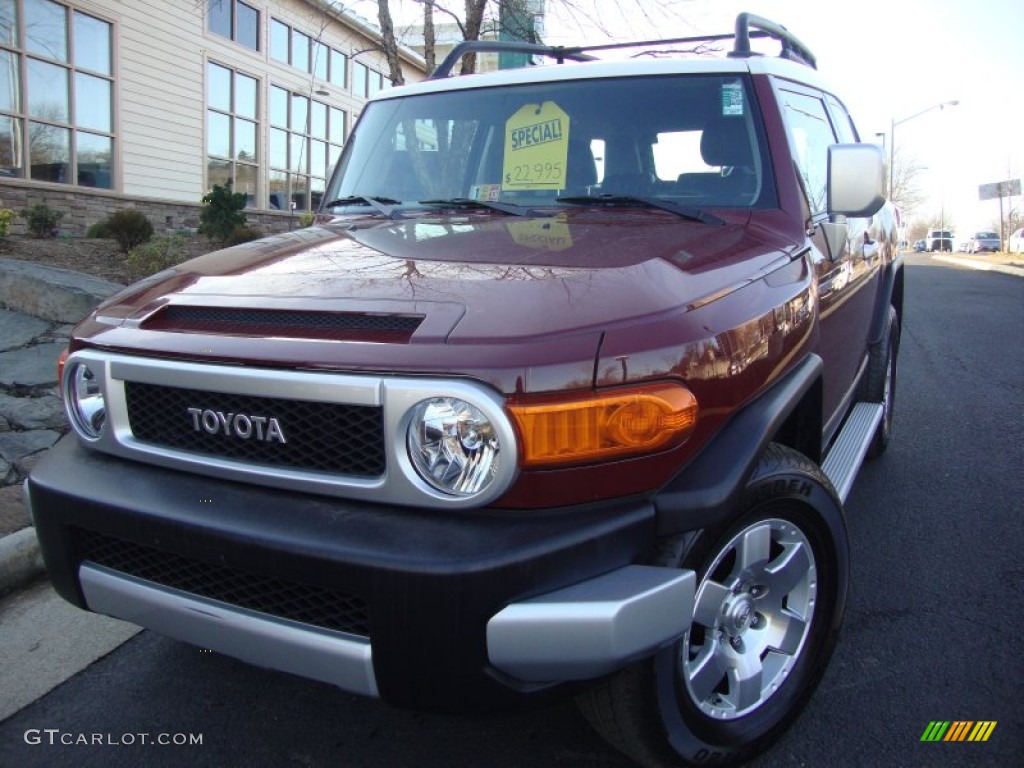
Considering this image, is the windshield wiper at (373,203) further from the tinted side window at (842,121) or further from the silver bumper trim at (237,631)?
the tinted side window at (842,121)

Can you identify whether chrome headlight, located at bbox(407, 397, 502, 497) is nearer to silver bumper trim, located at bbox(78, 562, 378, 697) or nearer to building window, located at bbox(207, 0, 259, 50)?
silver bumper trim, located at bbox(78, 562, 378, 697)

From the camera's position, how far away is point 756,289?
2113 mm

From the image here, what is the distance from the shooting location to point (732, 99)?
9.37 ft

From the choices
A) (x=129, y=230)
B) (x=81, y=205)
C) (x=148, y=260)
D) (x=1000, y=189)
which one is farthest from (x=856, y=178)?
(x=1000, y=189)

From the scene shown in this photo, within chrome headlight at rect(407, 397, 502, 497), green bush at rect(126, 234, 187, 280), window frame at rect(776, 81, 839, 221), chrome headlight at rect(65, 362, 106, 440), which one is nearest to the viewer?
chrome headlight at rect(407, 397, 502, 497)

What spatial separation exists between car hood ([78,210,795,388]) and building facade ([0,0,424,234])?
35.6 feet

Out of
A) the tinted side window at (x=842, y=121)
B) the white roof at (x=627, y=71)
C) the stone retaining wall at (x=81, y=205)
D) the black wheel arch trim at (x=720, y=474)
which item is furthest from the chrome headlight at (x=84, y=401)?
the stone retaining wall at (x=81, y=205)

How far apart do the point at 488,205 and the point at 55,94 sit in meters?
12.1

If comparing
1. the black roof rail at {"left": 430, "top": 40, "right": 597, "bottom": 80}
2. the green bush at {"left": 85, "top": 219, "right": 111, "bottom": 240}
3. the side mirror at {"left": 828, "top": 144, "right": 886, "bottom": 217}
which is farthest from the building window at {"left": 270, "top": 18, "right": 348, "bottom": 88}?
the side mirror at {"left": 828, "top": 144, "right": 886, "bottom": 217}

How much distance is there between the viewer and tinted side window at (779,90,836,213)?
2.93 m

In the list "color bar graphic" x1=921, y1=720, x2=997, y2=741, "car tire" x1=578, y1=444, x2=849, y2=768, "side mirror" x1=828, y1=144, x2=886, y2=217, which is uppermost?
"side mirror" x1=828, y1=144, x2=886, y2=217

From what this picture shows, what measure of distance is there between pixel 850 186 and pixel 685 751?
1908mm

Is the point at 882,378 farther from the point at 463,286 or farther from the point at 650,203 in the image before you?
the point at 463,286

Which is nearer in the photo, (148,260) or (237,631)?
(237,631)
